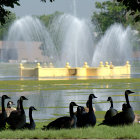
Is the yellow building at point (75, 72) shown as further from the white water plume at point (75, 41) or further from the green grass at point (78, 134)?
the green grass at point (78, 134)

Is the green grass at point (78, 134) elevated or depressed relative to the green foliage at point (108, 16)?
depressed

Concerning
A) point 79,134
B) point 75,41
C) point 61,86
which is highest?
point 75,41

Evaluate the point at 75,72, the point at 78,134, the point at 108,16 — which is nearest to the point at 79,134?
the point at 78,134

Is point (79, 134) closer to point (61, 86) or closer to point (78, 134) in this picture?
point (78, 134)

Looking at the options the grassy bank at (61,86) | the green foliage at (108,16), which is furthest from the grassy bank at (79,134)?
the green foliage at (108,16)

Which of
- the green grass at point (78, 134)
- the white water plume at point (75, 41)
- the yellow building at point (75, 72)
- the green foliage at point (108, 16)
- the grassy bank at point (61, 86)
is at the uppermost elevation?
the green foliage at point (108, 16)

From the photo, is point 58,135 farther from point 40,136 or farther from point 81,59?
point 81,59

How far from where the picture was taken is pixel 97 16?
112 metres

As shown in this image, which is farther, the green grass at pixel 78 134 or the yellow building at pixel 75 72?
the yellow building at pixel 75 72

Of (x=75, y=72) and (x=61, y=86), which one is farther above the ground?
(x=75, y=72)

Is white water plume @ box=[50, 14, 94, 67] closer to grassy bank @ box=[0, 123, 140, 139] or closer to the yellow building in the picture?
the yellow building

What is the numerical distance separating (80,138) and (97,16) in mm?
101191

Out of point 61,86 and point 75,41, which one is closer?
point 61,86

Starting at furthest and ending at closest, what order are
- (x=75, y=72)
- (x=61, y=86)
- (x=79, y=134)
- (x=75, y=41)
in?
(x=75, y=41)
(x=75, y=72)
(x=61, y=86)
(x=79, y=134)
